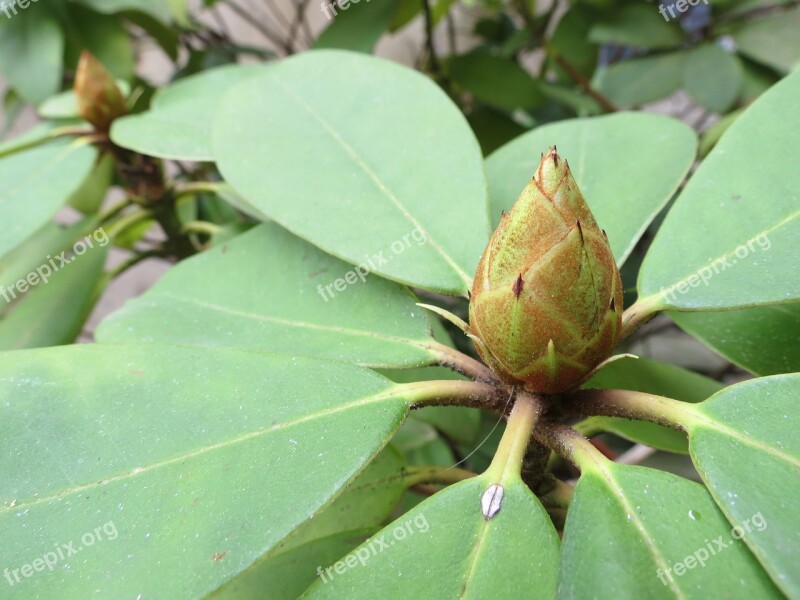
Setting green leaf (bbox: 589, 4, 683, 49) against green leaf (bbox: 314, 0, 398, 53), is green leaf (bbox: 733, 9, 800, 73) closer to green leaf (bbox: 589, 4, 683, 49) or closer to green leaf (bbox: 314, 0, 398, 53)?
green leaf (bbox: 589, 4, 683, 49)

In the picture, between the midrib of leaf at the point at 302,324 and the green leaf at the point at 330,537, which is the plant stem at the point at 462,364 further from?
the green leaf at the point at 330,537

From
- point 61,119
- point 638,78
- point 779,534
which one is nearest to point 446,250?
point 779,534

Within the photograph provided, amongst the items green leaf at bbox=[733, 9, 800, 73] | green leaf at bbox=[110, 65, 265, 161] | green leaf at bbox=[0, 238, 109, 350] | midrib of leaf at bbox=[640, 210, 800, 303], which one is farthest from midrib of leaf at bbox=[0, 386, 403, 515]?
green leaf at bbox=[733, 9, 800, 73]

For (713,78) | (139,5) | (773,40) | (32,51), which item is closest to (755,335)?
(713,78)

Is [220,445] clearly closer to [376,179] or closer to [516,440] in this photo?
[516,440]

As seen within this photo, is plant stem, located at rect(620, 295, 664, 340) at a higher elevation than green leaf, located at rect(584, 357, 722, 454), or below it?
higher

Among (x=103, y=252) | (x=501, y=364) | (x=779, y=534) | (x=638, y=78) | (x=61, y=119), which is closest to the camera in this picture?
(x=779, y=534)

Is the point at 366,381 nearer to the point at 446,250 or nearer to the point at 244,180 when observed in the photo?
the point at 446,250
